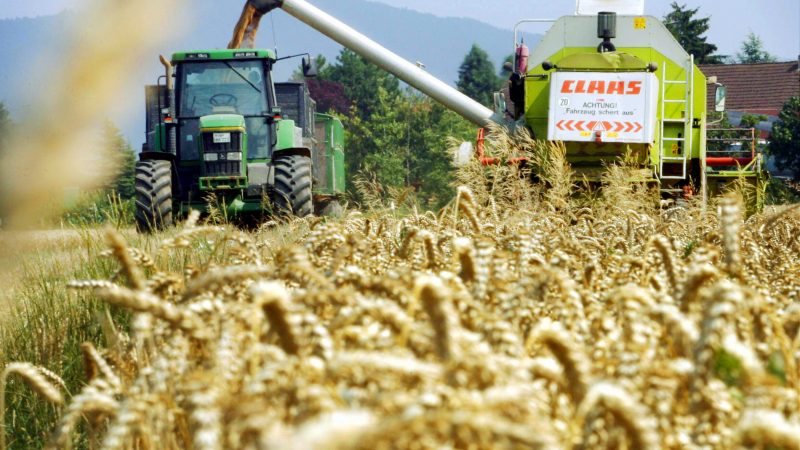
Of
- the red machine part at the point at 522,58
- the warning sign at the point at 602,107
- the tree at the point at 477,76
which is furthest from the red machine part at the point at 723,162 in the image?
the tree at the point at 477,76

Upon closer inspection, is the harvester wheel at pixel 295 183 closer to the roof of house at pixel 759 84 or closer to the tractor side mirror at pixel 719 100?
the tractor side mirror at pixel 719 100

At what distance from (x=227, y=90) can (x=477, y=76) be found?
9309cm

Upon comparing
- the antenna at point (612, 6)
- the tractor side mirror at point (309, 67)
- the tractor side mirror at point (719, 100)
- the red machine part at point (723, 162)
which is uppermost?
the antenna at point (612, 6)

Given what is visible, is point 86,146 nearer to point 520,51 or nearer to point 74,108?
point 74,108

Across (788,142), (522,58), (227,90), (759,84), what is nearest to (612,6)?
(522,58)

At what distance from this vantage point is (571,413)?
1588 millimetres

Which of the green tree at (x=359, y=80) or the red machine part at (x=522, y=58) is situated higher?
the green tree at (x=359, y=80)

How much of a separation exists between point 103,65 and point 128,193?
49.9m

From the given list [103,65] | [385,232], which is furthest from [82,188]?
[385,232]

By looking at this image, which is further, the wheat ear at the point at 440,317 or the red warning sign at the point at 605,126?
the red warning sign at the point at 605,126

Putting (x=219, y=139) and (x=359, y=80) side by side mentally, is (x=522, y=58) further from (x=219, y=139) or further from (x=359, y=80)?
(x=359, y=80)

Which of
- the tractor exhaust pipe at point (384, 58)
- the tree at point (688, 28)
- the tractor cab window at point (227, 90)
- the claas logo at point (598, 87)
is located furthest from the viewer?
the tree at point (688, 28)

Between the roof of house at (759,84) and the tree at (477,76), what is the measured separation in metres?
41.1

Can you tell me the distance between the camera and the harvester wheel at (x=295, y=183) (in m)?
13.5
